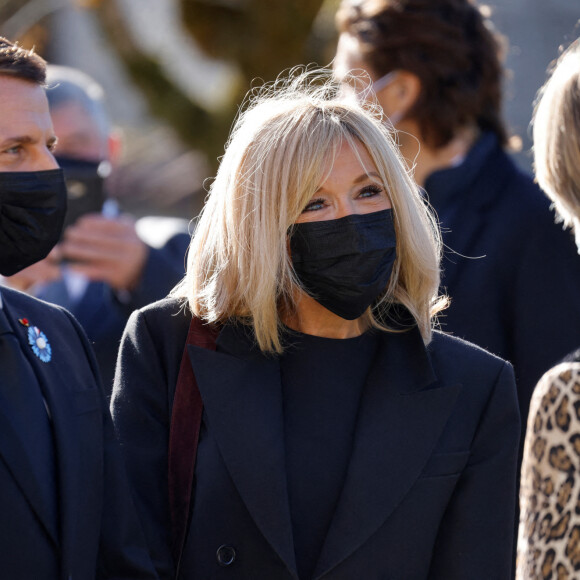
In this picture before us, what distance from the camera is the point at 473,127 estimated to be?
374 centimetres

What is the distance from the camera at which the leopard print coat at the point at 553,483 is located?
212 centimetres

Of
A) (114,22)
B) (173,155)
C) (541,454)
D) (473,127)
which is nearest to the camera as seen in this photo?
(541,454)

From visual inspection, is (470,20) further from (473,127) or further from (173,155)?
(173,155)

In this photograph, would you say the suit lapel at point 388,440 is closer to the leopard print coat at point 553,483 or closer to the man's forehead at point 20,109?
the leopard print coat at point 553,483

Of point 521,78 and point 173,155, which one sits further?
point 173,155

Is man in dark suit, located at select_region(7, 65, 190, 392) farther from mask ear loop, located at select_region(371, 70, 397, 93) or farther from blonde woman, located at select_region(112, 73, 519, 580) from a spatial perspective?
blonde woman, located at select_region(112, 73, 519, 580)

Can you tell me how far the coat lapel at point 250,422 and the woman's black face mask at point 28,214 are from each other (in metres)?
0.46

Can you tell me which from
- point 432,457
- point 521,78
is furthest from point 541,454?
point 521,78

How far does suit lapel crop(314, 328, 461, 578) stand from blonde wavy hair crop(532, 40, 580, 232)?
54 centimetres

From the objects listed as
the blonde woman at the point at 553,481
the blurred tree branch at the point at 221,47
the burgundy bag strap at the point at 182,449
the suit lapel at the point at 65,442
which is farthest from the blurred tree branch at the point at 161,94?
the blonde woman at the point at 553,481

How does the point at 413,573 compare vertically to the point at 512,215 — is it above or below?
below

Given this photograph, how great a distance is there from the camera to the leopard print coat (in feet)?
6.94

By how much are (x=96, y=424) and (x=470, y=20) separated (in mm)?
2349

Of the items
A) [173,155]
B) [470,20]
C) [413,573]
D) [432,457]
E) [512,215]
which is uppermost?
[470,20]
